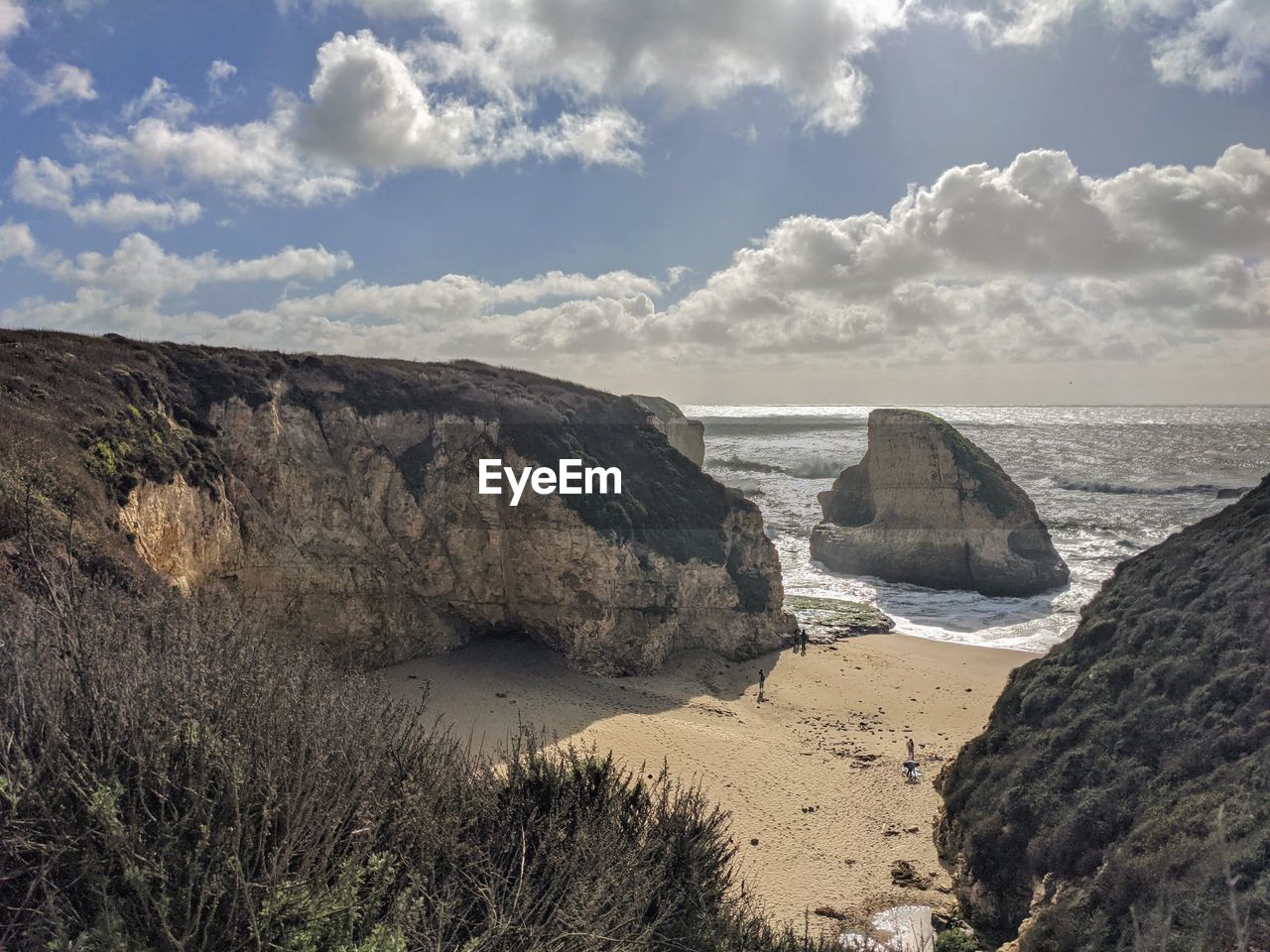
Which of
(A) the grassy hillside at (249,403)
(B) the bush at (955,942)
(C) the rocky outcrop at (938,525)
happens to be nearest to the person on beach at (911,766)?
(B) the bush at (955,942)

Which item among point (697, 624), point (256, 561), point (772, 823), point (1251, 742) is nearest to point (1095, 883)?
point (1251, 742)

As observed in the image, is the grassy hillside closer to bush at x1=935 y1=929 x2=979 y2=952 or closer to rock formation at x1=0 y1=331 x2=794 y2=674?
rock formation at x1=0 y1=331 x2=794 y2=674

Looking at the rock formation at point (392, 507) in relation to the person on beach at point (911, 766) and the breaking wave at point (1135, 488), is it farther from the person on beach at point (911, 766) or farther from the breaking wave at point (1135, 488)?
the breaking wave at point (1135, 488)

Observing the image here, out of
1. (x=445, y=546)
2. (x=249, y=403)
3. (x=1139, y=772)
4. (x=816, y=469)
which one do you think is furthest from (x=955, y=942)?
(x=816, y=469)

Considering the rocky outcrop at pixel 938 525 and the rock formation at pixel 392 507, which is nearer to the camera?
the rock formation at pixel 392 507

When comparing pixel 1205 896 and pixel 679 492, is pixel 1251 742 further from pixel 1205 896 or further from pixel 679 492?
pixel 679 492

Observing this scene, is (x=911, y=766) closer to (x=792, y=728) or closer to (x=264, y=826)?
(x=792, y=728)

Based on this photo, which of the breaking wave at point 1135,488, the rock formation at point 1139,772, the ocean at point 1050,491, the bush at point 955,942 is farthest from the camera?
the breaking wave at point 1135,488
